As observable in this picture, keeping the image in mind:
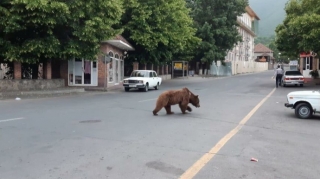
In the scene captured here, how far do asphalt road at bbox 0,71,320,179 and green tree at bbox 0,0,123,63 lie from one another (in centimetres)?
914

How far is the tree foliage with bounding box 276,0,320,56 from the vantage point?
93.4ft

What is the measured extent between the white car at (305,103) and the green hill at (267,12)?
16195cm

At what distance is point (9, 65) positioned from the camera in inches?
1041

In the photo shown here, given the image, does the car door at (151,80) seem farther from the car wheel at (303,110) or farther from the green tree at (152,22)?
the car wheel at (303,110)

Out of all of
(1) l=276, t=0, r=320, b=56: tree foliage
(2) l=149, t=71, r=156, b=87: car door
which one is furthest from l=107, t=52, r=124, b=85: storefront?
(1) l=276, t=0, r=320, b=56: tree foliage

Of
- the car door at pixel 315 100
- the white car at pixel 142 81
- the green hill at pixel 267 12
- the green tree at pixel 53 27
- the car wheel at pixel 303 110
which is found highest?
the green hill at pixel 267 12

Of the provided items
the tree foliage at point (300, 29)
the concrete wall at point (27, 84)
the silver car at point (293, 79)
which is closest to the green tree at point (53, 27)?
the concrete wall at point (27, 84)

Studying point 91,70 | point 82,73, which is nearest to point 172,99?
point 91,70

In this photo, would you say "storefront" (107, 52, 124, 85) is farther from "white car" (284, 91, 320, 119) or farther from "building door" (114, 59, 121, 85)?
"white car" (284, 91, 320, 119)

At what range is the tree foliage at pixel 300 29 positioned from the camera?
93.4 feet

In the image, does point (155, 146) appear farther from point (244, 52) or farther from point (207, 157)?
point (244, 52)

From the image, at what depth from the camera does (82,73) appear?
2988 centimetres

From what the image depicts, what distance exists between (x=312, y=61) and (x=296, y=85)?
1559 centimetres

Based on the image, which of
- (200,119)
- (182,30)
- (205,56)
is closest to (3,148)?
(200,119)
